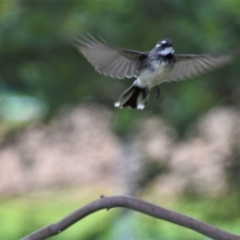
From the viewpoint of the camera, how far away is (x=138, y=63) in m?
2.35

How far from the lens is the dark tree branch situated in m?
1.69

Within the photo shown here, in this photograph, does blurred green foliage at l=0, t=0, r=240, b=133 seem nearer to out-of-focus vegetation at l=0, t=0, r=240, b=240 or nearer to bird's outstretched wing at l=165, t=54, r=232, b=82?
out-of-focus vegetation at l=0, t=0, r=240, b=240

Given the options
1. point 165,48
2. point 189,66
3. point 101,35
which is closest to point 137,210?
point 165,48

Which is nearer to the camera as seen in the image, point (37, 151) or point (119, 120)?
point (119, 120)

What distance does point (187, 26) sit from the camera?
3383mm

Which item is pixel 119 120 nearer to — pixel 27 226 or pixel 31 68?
pixel 31 68

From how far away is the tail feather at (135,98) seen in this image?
2186 mm

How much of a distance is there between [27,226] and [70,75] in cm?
111

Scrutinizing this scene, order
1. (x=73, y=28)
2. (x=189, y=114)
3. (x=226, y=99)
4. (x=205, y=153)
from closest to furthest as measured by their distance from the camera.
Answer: (x=73, y=28) → (x=189, y=114) → (x=226, y=99) → (x=205, y=153)

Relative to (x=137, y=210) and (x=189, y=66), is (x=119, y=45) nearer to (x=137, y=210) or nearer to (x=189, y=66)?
(x=189, y=66)

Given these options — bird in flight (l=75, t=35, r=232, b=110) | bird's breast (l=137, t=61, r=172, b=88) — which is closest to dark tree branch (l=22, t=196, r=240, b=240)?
bird in flight (l=75, t=35, r=232, b=110)

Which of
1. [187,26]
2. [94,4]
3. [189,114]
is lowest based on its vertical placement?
[189,114]

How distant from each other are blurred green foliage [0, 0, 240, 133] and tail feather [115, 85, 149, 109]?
0.98 meters

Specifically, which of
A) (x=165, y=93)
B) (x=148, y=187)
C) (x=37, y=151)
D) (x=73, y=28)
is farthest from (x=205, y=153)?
(x=73, y=28)
